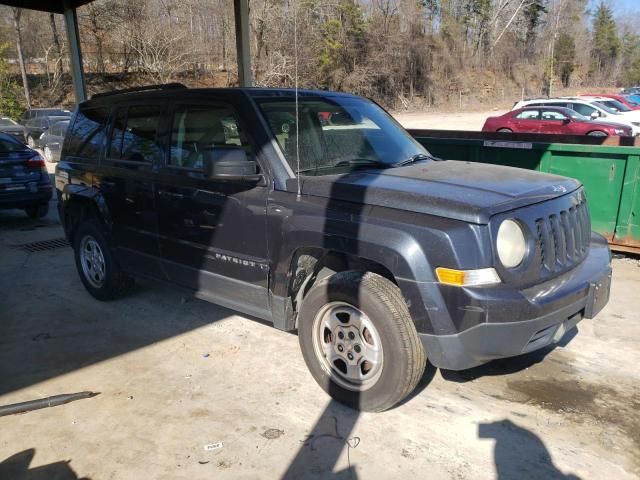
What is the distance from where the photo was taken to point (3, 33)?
34844mm

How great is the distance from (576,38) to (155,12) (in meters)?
59.5

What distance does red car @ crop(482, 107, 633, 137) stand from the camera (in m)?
17.6

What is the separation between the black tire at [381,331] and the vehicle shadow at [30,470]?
5.17 feet

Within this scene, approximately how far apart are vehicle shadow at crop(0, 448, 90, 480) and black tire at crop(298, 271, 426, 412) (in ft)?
5.17

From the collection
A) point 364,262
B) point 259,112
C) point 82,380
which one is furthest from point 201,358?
point 259,112

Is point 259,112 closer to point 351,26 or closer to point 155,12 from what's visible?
point 155,12

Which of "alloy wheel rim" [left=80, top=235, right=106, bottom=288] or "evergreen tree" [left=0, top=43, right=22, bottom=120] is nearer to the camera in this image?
"alloy wheel rim" [left=80, top=235, right=106, bottom=288]

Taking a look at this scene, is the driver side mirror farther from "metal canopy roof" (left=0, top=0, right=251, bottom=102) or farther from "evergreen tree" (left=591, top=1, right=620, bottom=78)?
"evergreen tree" (left=591, top=1, right=620, bottom=78)

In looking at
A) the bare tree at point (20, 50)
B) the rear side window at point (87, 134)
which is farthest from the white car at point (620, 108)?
the bare tree at point (20, 50)

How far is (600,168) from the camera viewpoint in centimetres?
652

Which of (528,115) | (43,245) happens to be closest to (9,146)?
(43,245)

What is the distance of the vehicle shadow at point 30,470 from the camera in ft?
9.38

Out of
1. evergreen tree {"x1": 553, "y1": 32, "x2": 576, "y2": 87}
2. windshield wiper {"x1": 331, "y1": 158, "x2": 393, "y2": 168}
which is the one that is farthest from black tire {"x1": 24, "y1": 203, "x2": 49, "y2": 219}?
evergreen tree {"x1": 553, "y1": 32, "x2": 576, "y2": 87}

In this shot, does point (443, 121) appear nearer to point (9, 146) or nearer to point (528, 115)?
point (528, 115)
